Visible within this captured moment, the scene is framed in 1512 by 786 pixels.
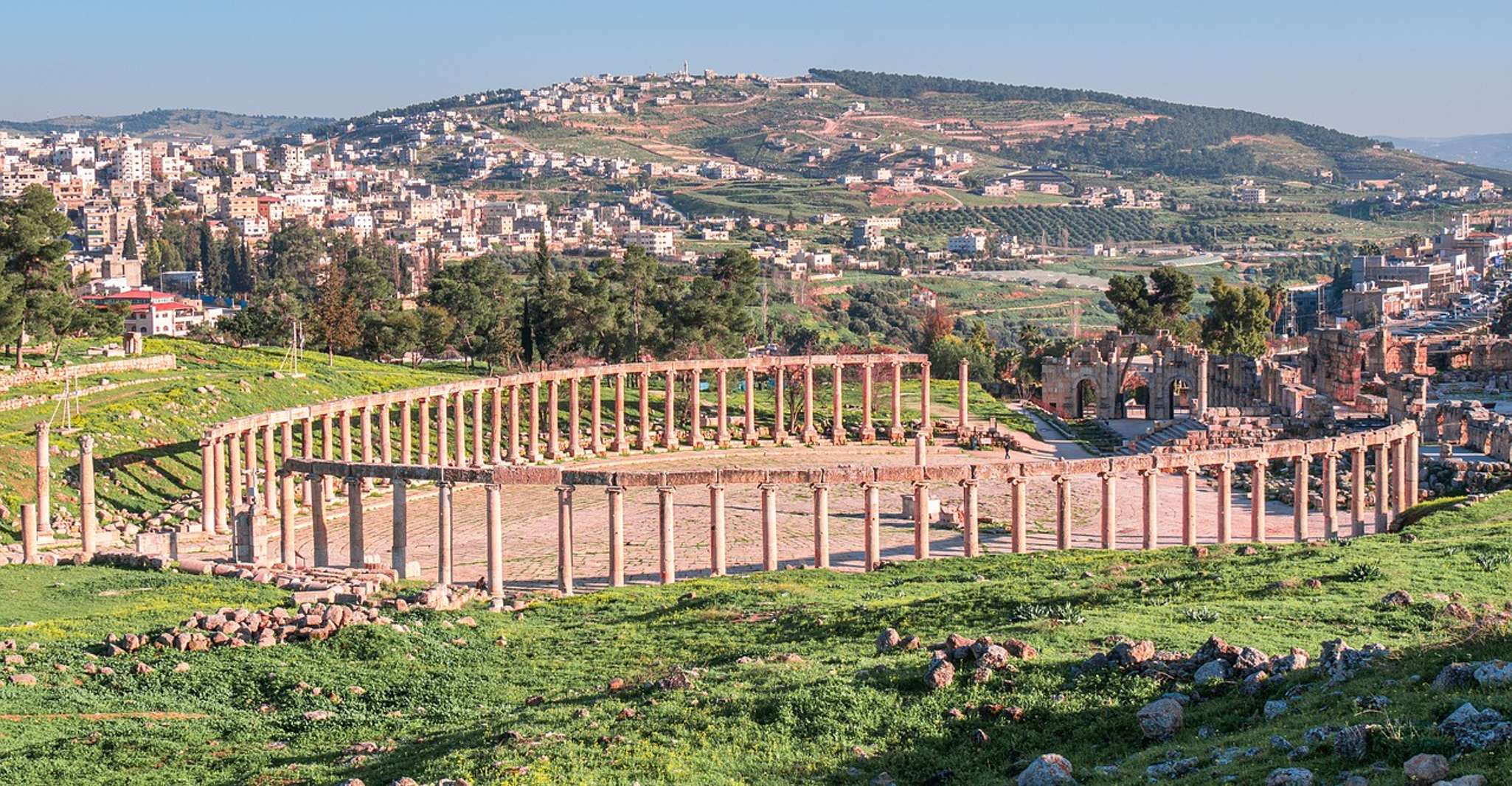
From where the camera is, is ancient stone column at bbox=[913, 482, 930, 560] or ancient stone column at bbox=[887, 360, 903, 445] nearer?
ancient stone column at bbox=[913, 482, 930, 560]

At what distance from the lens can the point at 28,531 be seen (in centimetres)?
4266

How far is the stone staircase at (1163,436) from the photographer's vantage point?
68.1 metres

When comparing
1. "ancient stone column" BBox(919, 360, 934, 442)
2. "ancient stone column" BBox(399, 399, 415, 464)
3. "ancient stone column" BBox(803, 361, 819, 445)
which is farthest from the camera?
"ancient stone column" BBox(803, 361, 819, 445)

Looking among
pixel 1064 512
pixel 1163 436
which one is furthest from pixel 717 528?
pixel 1163 436

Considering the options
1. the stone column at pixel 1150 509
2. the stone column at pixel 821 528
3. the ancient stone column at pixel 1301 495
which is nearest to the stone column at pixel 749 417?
the ancient stone column at pixel 1301 495

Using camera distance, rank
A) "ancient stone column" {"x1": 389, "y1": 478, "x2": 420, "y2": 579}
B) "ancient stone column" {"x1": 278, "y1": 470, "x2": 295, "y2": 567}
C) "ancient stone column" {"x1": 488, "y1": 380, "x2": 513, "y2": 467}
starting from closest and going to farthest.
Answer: "ancient stone column" {"x1": 389, "y1": 478, "x2": 420, "y2": 579} → "ancient stone column" {"x1": 278, "y1": 470, "x2": 295, "y2": 567} → "ancient stone column" {"x1": 488, "y1": 380, "x2": 513, "y2": 467}

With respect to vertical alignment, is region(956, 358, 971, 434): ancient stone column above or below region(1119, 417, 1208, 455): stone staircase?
above

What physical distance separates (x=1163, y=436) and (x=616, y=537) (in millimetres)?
35486

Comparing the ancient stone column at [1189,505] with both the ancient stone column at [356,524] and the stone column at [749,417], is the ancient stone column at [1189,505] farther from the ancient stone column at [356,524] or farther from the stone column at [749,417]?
the stone column at [749,417]

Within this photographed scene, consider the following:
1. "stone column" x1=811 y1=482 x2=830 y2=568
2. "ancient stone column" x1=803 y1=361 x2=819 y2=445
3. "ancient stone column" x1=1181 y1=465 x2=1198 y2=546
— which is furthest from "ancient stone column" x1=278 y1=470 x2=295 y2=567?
"ancient stone column" x1=803 y1=361 x2=819 y2=445

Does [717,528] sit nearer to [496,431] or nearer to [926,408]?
[496,431]

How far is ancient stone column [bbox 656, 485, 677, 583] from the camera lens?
1586 inches

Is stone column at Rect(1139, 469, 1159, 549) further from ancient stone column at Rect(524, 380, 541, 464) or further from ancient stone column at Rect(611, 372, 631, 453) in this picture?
ancient stone column at Rect(611, 372, 631, 453)

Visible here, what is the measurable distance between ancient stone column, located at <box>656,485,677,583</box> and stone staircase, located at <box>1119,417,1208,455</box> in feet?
102
